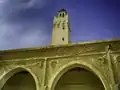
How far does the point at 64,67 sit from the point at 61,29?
472 inches

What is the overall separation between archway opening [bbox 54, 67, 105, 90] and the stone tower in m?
9.30

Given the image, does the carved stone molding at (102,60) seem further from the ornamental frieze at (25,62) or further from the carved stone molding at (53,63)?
the ornamental frieze at (25,62)

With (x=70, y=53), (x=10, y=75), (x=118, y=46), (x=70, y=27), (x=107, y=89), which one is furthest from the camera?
(x=70, y=27)

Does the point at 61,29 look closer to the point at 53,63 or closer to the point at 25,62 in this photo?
the point at 25,62

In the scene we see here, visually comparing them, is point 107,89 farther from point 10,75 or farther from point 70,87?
point 10,75

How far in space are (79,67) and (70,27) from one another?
42.7ft

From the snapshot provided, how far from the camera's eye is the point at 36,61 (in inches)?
414

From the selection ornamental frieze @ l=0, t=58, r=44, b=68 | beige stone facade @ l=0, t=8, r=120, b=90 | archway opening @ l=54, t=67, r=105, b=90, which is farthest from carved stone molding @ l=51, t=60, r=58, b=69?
archway opening @ l=54, t=67, r=105, b=90

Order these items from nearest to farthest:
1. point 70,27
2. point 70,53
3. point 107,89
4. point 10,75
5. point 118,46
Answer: point 107,89 → point 118,46 → point 70,53 → point 10,75 → point 70,27

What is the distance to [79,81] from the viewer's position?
1022 cm

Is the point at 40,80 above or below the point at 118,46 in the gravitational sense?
below

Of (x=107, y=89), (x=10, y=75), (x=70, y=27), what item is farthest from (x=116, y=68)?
(x=70, y=27)

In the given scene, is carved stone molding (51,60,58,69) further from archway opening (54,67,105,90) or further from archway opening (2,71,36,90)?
archway opening (2,71,36,90)

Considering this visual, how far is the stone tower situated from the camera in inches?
794
